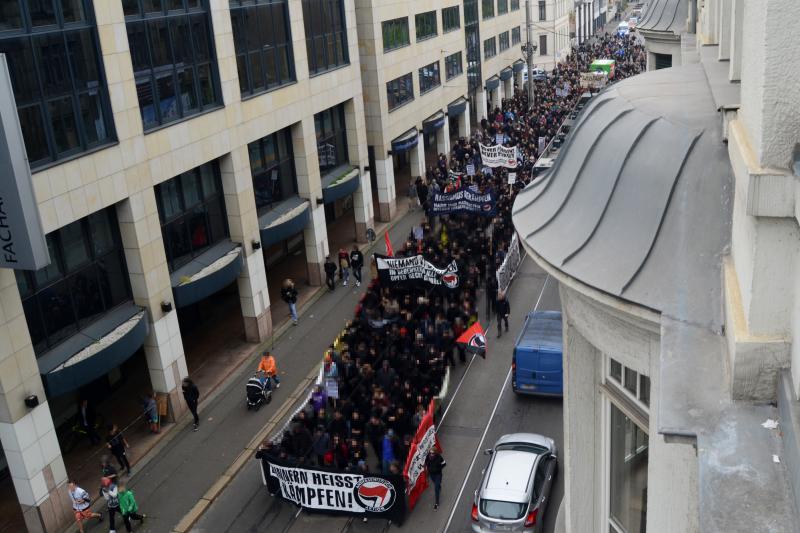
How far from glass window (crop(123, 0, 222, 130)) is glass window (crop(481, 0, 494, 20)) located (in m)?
42.6

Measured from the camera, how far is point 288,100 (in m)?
31.4

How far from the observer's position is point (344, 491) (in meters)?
18.1

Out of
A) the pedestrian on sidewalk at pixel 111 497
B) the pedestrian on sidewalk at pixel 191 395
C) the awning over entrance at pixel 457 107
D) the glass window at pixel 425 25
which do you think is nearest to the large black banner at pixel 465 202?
the pedestrian on sidewalk at pixel 191 395

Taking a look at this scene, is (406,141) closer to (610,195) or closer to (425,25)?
(425,25)

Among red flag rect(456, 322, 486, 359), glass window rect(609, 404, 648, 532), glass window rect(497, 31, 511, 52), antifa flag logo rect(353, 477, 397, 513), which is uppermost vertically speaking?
glass window rect(497, 31, 511, 52)

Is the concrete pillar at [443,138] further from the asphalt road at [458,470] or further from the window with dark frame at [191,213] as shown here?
the asphalt road at [458,470]

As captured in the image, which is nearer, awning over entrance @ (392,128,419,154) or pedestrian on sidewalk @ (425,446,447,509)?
pedestrian on sidewalk @ (425,446,447,509)

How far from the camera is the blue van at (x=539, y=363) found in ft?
73.9

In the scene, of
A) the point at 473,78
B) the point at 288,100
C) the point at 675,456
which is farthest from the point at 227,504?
the point at 473,78

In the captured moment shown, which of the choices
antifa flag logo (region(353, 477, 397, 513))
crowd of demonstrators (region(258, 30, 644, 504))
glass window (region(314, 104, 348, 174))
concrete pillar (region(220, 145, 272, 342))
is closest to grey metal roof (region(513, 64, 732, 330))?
antifa flag logo (region(353, 477, 397, 513))

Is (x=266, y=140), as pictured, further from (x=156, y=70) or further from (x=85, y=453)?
(x=85, y=453)

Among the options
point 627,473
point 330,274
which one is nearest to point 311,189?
point 330,274

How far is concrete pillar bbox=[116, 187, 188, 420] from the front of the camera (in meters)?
22.6

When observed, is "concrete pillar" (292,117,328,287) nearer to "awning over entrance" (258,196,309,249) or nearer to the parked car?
"awning over entrance" (258,196,309,249)
